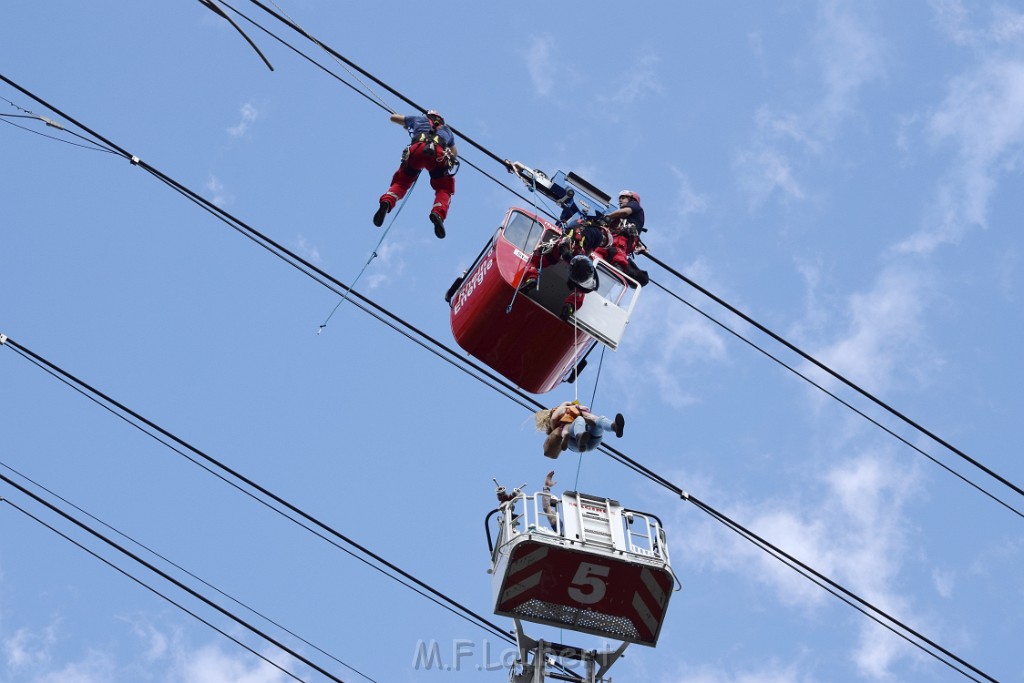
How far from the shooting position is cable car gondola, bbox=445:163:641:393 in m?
22.8

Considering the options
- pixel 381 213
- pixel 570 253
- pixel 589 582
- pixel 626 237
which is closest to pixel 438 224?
pixel 381 213

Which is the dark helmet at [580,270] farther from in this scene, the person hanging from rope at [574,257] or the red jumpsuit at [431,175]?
the red jumpsuit at [431,175]

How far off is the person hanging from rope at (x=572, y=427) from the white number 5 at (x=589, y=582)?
55.7 inches

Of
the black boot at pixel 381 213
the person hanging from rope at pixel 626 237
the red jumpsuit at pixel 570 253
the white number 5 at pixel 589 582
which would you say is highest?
the person hanging from rope at pixel 626 237

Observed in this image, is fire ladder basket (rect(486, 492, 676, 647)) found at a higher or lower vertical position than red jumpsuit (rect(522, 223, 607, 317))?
lower

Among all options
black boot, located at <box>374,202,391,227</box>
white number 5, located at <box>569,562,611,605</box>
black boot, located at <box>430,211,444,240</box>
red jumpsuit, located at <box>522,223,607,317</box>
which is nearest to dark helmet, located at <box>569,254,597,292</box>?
red jumpsuit, located at <box>522,223,607,317</box>

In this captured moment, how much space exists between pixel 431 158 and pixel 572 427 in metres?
4.01

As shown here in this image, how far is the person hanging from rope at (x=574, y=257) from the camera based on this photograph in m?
22.1

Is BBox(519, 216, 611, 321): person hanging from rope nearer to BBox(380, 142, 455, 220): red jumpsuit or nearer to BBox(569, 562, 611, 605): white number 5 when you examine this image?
BBox(380, 142, 455, 220): red jumpsuit

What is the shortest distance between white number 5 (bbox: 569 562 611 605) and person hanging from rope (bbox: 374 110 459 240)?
15.6 feet

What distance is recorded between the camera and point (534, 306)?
75.8ft

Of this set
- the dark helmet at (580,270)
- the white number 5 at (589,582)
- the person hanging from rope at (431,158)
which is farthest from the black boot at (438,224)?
the white number 5 at (589,582)

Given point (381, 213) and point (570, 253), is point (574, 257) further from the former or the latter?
point (381, 213)

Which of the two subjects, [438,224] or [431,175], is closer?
[438,224]
